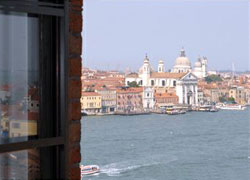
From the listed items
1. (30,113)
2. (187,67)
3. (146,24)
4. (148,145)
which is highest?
(146,24)

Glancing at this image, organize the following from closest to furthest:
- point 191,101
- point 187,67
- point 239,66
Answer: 1. point 191,101
2. point 187,67
3. point 239,66

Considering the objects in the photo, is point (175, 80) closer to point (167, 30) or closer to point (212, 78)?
point (212, 78)

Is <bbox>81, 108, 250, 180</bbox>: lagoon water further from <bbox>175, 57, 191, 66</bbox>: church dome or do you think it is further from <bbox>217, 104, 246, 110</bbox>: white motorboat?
<bbox>175, 57, 191, 66</bbox>: church dome

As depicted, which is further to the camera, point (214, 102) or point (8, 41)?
point (214, 102)

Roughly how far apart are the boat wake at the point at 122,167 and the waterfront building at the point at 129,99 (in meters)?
2.99

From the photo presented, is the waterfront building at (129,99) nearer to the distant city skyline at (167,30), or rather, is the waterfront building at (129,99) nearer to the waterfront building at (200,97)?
the waterfront building at (200,97)

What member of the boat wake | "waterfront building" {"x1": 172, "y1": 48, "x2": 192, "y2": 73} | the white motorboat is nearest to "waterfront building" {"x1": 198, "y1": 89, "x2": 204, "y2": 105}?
the white motorboat

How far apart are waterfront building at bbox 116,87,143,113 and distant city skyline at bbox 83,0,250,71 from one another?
5.19 m

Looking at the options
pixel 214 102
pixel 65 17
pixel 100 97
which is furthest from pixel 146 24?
pixel 65 17

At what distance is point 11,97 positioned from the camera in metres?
0.49

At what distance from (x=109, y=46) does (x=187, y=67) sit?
6.34m

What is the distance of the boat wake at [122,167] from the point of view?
15325mm

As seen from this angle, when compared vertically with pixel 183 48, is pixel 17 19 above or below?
below

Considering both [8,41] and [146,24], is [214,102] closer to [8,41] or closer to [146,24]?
[146,24]
